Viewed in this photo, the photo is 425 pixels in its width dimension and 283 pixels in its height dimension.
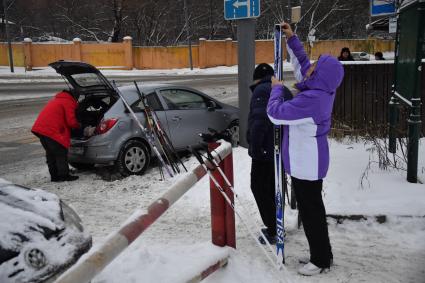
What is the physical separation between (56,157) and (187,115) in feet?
8.06

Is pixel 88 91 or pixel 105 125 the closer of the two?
pixel 105 125

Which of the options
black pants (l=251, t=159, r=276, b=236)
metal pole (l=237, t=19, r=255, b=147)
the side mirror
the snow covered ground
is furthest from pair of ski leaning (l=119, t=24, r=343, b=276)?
the side mirror

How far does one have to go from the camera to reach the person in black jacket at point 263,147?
4.66 m

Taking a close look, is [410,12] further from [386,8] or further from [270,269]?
[270,269]

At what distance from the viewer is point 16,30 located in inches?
2239

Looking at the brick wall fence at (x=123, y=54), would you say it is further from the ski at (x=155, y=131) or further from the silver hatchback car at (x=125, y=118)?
the ski at (x=155, y=131)

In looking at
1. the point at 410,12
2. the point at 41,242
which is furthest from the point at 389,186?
the point at 41,242

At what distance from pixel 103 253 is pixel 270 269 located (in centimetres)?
225

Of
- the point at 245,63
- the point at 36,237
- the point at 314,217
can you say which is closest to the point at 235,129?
the point at 245,63

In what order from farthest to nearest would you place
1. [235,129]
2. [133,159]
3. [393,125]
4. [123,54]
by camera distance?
[123,54] → [235,129] → [133,159] → [393,125]

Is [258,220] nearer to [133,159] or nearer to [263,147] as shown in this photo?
[263,147]

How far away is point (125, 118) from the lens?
8.18m

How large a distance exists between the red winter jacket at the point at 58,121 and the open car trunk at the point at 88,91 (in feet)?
1.17

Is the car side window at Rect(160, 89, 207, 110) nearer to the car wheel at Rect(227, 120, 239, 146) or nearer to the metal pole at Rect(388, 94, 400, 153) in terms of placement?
the car wheel at Rect(227, 120, 239, 146)
